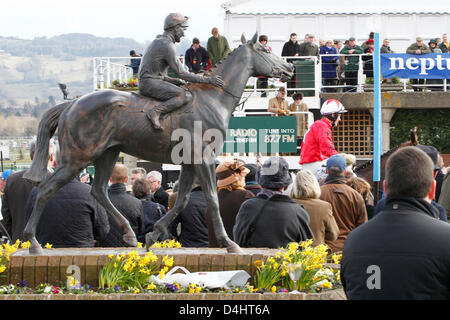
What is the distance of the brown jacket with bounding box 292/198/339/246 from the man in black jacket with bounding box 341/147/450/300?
335 centimetres

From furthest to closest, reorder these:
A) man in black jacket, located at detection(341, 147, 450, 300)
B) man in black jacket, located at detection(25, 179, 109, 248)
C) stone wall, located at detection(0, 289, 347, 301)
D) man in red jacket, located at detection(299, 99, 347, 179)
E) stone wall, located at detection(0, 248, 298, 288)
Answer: man in red jacket, located at detection(299, 99, 347, 179) → man in black jacket, located at detection(25, 179, 109, 248) → stone wall, located at detection(0, 248, 298, 288) → stone wall, located at detection(0, 289, 347, 301) → man in black jacket, located at detection(341, 147, 450, 300)

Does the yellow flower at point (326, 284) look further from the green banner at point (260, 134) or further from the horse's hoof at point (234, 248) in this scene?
the green banner at point (260, 134)

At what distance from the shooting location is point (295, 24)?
29.2 meters

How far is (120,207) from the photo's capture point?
8.27 meters

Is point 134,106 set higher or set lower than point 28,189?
higher

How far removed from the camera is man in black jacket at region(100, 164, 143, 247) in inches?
322

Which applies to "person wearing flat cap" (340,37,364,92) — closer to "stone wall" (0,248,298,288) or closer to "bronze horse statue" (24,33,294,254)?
"bronze horse statue" (24,33,294,254)

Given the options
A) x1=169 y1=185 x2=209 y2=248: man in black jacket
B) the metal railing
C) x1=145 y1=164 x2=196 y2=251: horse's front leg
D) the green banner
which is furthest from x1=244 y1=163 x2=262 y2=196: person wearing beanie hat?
the metal railing

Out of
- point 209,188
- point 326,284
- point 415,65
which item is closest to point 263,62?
point 209,188

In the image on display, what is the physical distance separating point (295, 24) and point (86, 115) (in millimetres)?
22869

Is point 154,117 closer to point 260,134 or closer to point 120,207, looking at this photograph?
point 120,207

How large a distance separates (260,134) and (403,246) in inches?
535
